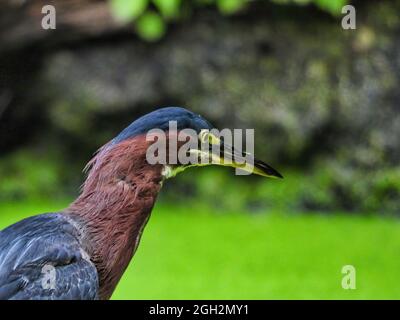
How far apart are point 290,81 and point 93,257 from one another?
223cm

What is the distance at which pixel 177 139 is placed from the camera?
1.95 m

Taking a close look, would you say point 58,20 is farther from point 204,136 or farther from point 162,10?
point 204,136

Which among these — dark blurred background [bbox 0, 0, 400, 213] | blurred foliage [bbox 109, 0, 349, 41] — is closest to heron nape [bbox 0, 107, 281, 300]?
blurred foliage [bbox 109, 0, 349, 41]

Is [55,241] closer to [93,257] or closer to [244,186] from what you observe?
[93,257]

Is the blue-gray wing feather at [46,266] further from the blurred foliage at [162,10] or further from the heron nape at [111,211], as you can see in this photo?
the blurred foliage at [162,10]

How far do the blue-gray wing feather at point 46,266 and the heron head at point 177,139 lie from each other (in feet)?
0.77

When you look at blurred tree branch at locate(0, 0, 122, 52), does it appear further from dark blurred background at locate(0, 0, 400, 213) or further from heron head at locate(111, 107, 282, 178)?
heron head at locate(111, 107, 282, 178)

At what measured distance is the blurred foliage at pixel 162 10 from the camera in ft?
12.5

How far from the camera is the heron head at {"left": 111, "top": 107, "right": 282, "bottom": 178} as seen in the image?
1.94 metres

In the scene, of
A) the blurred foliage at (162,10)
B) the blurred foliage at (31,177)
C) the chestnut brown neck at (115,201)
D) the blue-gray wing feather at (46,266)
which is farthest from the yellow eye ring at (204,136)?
the blurred foliage at (31,177)

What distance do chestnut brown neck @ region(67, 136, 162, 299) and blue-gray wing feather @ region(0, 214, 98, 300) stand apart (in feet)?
0.16

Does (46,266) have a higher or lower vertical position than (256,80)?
lower

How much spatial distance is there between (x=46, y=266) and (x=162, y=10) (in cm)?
220

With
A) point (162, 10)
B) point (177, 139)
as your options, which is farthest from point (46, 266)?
point (162, 10)
